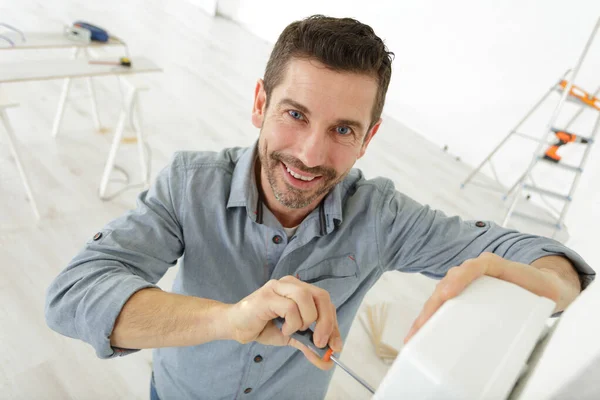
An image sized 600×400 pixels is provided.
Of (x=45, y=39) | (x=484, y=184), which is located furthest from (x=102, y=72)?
(x=484, y=184)

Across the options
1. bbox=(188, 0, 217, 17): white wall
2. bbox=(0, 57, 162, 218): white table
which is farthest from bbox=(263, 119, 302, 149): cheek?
bbox=(188, 0, 217, 17): white wall

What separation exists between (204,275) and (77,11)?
5768 millimetres

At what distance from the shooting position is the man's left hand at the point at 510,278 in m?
0.48

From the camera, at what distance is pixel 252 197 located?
0.91 metres

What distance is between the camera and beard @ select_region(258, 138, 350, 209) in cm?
91

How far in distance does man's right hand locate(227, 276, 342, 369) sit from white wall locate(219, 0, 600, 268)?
10.2 feet

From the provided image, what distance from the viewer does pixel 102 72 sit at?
228 cm

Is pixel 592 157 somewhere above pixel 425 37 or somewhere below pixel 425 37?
below

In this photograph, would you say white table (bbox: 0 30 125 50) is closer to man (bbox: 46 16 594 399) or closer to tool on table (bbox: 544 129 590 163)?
man (bbox: 46 16 594 399)

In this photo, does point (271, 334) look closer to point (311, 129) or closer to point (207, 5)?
point (311, 129)

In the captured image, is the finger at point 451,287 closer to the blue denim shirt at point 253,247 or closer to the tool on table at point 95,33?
the blue denim shirt at point 253,247

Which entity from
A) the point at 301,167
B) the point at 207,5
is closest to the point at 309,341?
the point at 301,167

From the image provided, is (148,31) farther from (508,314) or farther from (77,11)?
(508,314)

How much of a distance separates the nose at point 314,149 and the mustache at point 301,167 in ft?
0.04
